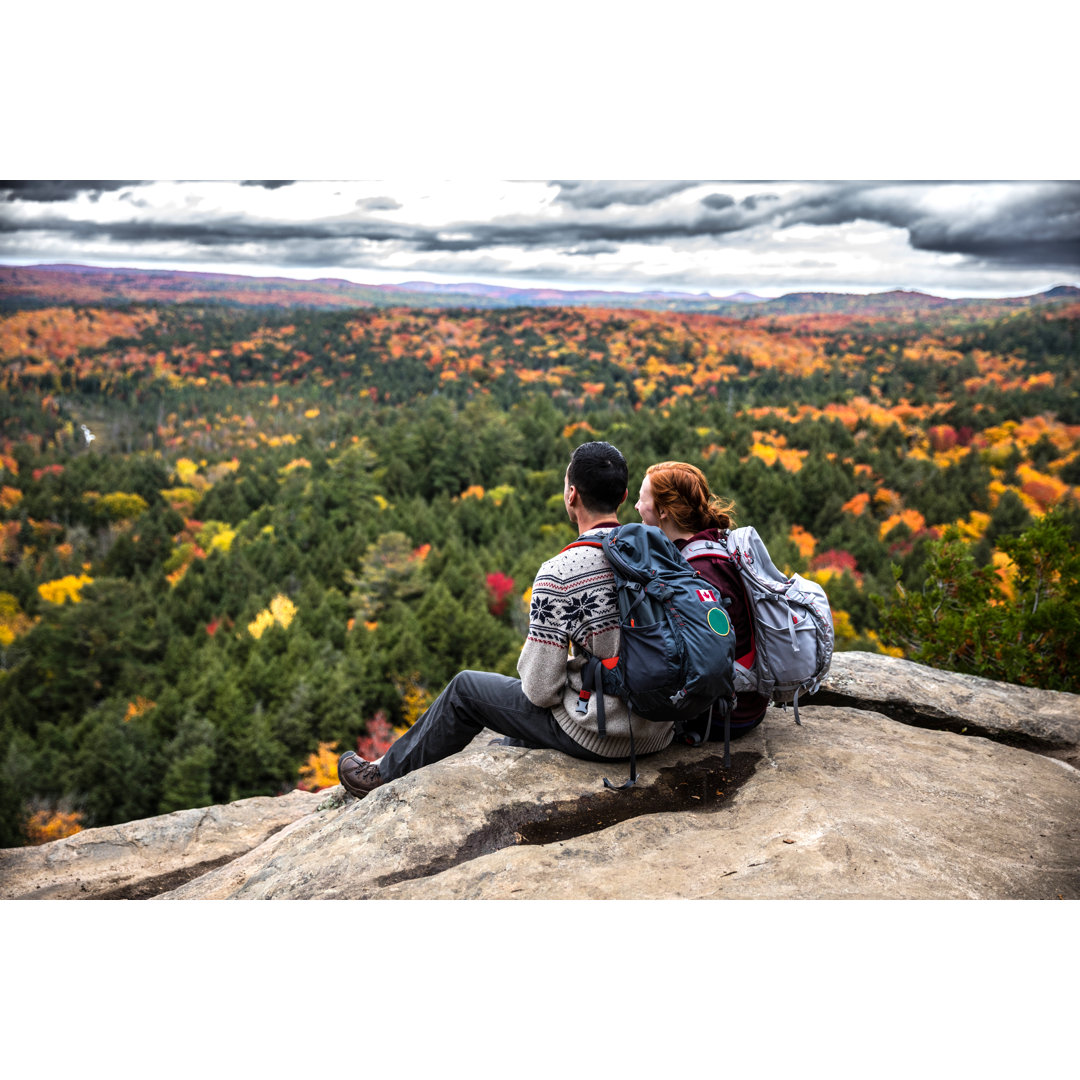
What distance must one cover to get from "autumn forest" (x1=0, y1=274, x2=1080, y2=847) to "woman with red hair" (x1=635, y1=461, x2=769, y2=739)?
11.2ft

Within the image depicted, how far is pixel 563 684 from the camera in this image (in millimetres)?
2863

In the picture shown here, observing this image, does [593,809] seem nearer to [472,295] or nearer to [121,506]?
[472,295]

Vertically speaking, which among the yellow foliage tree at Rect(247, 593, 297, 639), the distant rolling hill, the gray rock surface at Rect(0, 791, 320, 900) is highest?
the distant rolling hill

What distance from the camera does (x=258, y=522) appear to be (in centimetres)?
5016

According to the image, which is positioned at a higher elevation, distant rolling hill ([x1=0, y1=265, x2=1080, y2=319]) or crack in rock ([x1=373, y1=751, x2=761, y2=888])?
distant rolling hill ([x1=0, y1=265, x2=1080, y2=319])

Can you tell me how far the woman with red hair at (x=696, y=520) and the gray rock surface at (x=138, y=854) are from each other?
3056mm

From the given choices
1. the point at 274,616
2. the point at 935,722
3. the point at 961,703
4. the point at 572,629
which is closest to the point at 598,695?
the point at 572,629

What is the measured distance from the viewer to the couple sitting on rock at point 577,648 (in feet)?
8.70

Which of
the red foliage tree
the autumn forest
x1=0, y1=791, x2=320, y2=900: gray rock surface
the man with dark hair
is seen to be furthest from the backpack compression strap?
the red foliage tree

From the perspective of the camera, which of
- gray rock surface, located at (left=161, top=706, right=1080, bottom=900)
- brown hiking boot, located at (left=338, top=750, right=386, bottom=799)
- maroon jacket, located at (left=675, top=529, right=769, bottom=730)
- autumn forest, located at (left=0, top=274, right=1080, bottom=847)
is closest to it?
gray rock surface, located at (left=161, top=706, right=1080, bottom=900)

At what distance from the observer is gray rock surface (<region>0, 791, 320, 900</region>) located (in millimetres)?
3910

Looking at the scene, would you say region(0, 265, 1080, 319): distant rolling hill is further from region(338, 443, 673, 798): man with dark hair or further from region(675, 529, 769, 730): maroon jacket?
A: region(338, 443, 673, 798): man with dark hair

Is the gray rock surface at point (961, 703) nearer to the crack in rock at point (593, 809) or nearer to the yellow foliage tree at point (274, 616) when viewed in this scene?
the crack in rock at point (593, 809)

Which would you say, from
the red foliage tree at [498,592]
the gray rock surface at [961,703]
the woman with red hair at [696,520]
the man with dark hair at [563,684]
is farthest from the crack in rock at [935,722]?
the red foliage tree at [498,592]
